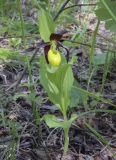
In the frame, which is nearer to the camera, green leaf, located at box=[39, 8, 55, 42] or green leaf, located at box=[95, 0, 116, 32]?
green leaf, located at box=[39, 8, 55, 42]

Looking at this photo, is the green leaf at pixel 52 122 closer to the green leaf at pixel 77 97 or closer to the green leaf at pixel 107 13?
the green leaf at pixel 77 97

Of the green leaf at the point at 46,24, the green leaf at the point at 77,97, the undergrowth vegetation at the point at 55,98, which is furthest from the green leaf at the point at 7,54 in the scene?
the green leaf at the point at 46,24

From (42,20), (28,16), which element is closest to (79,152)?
(42,20)

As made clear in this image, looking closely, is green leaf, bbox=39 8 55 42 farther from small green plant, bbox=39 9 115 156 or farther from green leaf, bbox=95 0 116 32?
green leaf, bbox=95 0 116 32

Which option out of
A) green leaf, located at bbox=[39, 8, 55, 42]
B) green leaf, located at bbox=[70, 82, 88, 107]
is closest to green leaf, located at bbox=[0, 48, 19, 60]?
green leaf, located at bbox=[70, 82, 88, 107]

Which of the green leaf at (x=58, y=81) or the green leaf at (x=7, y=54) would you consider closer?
the green leaf at (x=58, y=81)

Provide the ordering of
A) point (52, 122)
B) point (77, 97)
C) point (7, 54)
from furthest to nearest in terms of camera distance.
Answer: point (7, 54)
point (77, 97)
point (52, 122)

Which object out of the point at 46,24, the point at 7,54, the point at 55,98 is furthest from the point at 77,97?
the point at 7,54

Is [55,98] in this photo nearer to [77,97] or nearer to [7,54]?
[77,97]

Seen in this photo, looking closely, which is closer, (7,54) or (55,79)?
(55,79)
